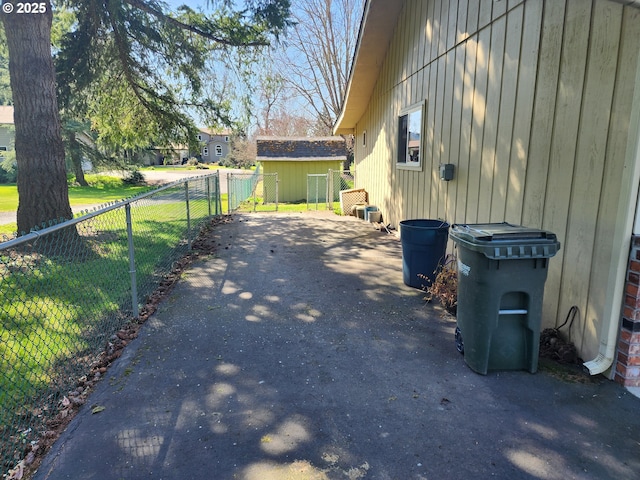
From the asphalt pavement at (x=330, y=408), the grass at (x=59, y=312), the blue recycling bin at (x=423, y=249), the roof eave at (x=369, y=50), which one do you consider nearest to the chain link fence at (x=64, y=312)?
the grass at (x=59, y=312)

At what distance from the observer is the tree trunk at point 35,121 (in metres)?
6.81

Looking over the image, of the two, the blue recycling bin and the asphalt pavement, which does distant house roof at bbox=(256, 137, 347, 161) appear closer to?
the blue recycling bin

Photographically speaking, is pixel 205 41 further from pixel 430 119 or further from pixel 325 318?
pixel 325 318

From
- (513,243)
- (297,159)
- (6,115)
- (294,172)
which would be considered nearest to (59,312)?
(513,243)

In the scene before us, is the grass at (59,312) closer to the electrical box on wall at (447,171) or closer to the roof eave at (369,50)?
the electrical box on wall at (447,171)

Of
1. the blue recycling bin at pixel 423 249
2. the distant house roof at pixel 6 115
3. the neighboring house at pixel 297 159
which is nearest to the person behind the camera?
the blue recycling bin at pixel 423 249

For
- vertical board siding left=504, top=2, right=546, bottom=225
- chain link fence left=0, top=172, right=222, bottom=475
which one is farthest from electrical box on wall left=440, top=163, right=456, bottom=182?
chain link fence left=0, top=172, right=222, bottom=475

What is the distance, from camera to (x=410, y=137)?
352 inches

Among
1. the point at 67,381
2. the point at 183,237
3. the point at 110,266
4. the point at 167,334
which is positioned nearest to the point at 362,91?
the point at 183,237

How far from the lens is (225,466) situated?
2.44 meters

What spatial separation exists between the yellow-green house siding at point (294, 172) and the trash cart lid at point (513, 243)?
64.9 feet

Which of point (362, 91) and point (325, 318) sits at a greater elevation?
point (362, 91)

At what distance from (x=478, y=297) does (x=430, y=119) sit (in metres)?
4.90

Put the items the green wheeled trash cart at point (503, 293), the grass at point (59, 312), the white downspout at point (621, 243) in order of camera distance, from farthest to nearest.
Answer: the green wheeled trash cart at point (503, 293), the grass at point (59, 312), the white downspout at point (621, 243)
